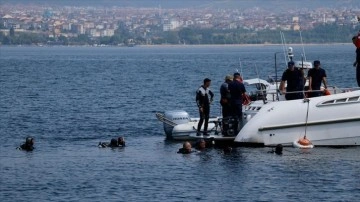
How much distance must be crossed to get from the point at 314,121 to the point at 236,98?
265 cm

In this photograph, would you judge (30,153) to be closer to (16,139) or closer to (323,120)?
(16,139)

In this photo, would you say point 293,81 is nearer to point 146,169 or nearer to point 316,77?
point 316,77

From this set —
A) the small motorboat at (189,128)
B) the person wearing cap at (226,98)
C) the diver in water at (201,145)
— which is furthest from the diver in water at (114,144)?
the person wearing cap at (226,98)

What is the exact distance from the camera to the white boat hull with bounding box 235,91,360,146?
→ 111 feet

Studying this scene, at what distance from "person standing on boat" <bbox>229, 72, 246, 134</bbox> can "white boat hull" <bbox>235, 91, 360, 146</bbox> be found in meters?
1.08

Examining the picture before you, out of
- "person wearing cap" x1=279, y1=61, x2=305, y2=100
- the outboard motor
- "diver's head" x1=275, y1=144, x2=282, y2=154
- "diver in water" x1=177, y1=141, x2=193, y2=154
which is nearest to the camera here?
"diver's head" x1=275, y1=144, x2=282, y2=154

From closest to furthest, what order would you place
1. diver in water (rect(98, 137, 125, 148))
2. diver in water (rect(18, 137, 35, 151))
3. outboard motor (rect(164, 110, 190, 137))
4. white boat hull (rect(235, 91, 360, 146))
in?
white boat hull (rect(235, 91, 360, 146)), diver in water (rect(18, 137, 35, 151)), diver in water (rect(98, 137, 125, 148)), outboard motor (rect(164, 110, 190, 137))

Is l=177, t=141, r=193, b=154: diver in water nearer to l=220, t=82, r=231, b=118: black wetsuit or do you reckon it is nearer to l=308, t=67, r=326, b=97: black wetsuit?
l=220, t=82, r=231, b=118: black wetsuit

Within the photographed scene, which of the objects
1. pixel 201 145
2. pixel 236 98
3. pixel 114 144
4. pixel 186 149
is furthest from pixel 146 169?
pixel 114 144

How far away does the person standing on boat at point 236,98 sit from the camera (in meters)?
35.6

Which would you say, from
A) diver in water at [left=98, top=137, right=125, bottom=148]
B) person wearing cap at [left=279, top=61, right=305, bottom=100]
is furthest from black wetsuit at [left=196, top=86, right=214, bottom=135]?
diver in water at [left=98, top=137, right=125, bottom=148]

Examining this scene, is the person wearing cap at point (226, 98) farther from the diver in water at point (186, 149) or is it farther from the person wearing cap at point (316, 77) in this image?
the person wearing cap at point (316, 77)

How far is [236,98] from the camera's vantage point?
35750 mm

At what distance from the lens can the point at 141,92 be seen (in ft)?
238
